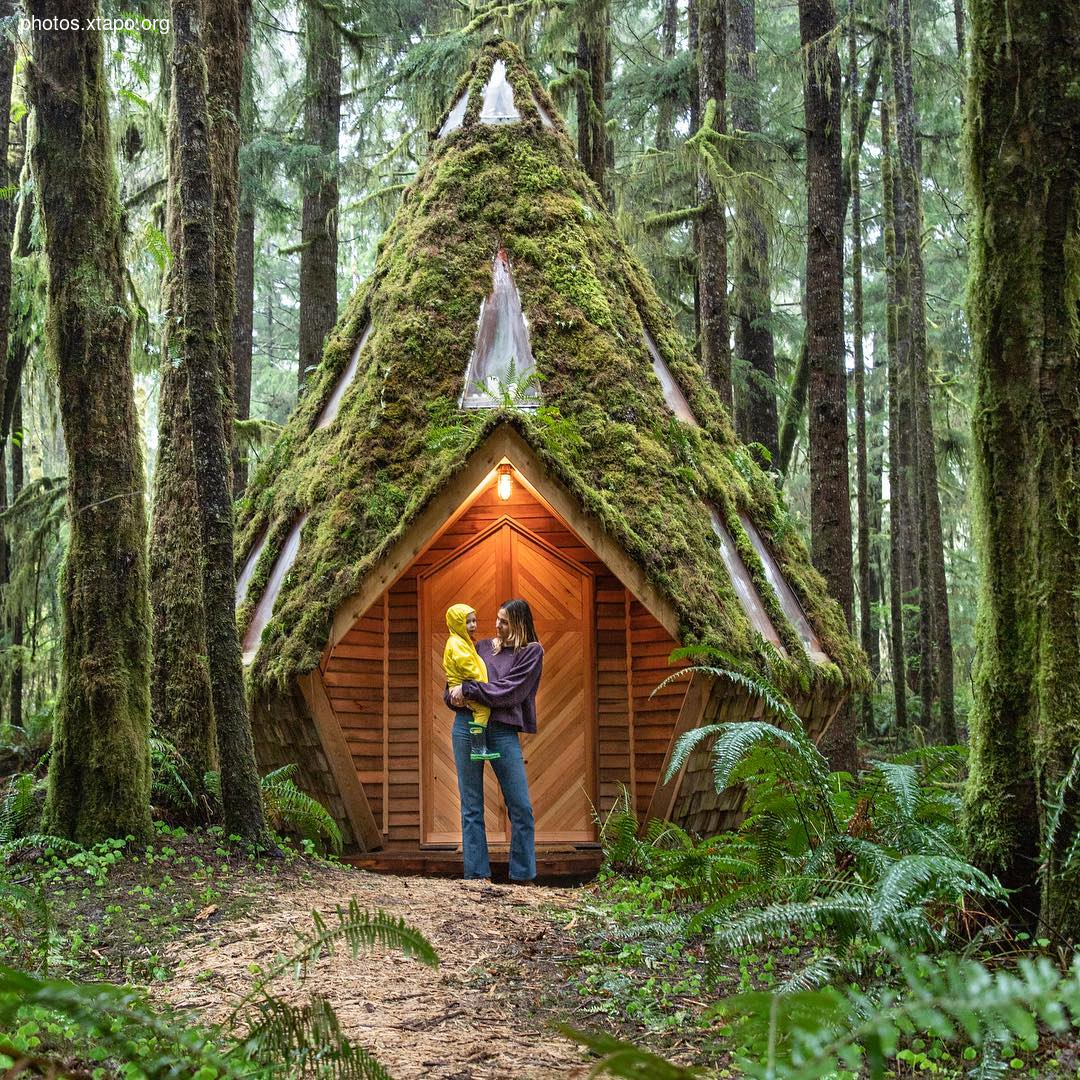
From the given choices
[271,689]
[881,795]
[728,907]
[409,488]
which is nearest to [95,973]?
[728,907]

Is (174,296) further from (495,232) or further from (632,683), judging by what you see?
(632,683)

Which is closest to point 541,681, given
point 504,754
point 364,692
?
point 364,692

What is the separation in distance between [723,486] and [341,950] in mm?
5555

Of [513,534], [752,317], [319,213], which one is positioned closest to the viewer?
[513,534]

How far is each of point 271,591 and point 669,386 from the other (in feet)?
12.6

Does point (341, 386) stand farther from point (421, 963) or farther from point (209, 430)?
point (421, 963)

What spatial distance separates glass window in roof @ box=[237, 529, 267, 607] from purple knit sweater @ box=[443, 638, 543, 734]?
7.12 feet

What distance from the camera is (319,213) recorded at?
47.2 ft

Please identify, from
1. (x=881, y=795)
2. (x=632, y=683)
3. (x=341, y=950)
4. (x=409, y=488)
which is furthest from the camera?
(x=632, y=683)

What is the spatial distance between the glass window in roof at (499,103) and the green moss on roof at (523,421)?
0.24 feet

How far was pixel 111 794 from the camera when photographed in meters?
5.39

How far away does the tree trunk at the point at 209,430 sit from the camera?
5.73m

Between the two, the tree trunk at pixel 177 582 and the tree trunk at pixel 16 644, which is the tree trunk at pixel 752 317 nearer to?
the tree trunk at pixel 16 644

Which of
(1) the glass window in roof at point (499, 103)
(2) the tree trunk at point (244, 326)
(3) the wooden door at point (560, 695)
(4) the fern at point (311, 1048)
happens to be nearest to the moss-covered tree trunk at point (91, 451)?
(4) the fern at point (311, 1048)
